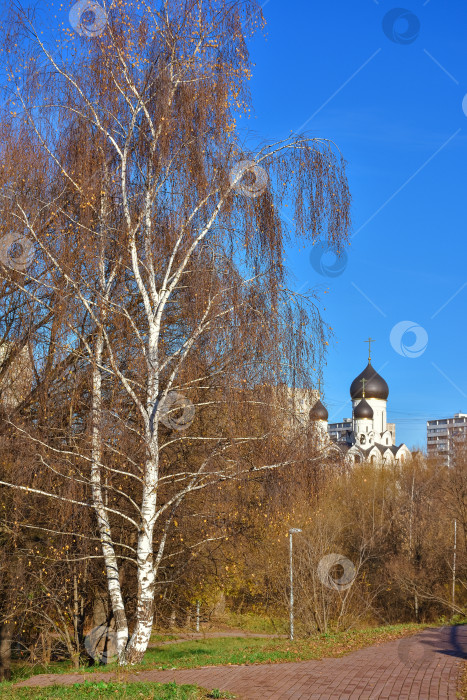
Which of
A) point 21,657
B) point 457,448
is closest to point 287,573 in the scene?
point 21,657

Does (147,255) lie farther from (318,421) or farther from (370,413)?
(370,413)

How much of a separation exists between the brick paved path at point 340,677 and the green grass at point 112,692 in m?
0.60

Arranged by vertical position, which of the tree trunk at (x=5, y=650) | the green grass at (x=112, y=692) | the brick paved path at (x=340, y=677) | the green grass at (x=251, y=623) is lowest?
the green grass at (x=251, y=623)

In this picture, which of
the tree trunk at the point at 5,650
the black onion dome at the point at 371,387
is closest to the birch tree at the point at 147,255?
the tree trunk at the point at 5,650

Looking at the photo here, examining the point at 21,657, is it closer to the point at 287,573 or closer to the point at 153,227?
the point at 287,573

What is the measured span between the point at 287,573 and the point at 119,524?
496 inches

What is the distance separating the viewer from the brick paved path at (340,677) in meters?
9.51

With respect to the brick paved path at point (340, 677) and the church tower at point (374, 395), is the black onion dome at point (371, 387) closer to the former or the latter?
the church tower at point (374, 395)

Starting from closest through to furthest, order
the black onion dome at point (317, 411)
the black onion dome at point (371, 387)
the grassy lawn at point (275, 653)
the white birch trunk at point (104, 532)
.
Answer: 1. the white birch trunk at point (104, 532)
2. the black onion dome at point (317, 411)
3. the grassy lawn at point (275, 653)
4. the black onion dome at point (371, 387)

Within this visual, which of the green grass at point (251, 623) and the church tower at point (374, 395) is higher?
the church tower at point (374, 395)

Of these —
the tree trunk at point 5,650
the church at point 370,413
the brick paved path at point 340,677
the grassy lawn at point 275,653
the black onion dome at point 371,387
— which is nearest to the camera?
the brick paved path at point 340,677

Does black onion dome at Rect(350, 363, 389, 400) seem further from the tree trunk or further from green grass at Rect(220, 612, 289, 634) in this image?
the tree trunk

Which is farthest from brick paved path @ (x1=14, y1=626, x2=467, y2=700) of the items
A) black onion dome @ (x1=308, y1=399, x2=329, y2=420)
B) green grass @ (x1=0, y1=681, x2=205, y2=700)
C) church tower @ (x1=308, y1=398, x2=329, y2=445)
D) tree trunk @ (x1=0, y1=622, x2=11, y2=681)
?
tree trunk @ (x1=0, y1=622, x2=11, y2=681)

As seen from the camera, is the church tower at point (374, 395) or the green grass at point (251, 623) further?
the church tower at point (374, 395)
